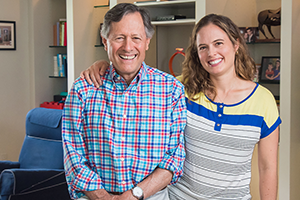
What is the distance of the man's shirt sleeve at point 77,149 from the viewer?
1.48 m

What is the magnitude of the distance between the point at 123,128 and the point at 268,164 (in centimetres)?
72

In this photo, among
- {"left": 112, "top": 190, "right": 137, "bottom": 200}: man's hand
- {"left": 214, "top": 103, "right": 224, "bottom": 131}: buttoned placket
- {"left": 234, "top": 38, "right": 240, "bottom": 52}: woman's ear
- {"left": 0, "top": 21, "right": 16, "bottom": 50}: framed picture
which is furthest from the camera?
{"left": 0, "top": 21, "right": 16, "bottom": 50}: framed picture

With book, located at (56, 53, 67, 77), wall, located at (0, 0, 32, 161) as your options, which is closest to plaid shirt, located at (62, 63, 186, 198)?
book, located at (56, 53, 67, 77)

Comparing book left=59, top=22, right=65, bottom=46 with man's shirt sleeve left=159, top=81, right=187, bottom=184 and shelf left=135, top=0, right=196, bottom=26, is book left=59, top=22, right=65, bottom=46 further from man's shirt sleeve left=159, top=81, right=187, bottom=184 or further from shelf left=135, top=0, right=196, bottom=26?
man's shirt sleeve left=159, top=81, right=187, bottom=184

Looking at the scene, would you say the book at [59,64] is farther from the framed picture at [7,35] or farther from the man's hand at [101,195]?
the man's hand at [101,195]

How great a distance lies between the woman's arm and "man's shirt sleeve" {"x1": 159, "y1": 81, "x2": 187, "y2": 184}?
1.26 ft

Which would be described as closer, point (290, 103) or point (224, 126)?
point (224, 126)

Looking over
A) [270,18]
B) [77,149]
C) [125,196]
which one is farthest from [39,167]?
[270,18]

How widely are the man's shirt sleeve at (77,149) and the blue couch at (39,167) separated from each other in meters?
1.26

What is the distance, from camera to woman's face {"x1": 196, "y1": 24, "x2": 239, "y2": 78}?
5.31ft

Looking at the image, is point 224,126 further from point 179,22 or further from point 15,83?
point 15,83

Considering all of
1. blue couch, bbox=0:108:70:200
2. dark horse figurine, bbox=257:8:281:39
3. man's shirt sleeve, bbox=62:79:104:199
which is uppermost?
dark horse figurine, bbox=257:8:281:39

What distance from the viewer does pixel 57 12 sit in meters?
4.78

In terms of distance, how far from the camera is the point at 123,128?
1.52m
